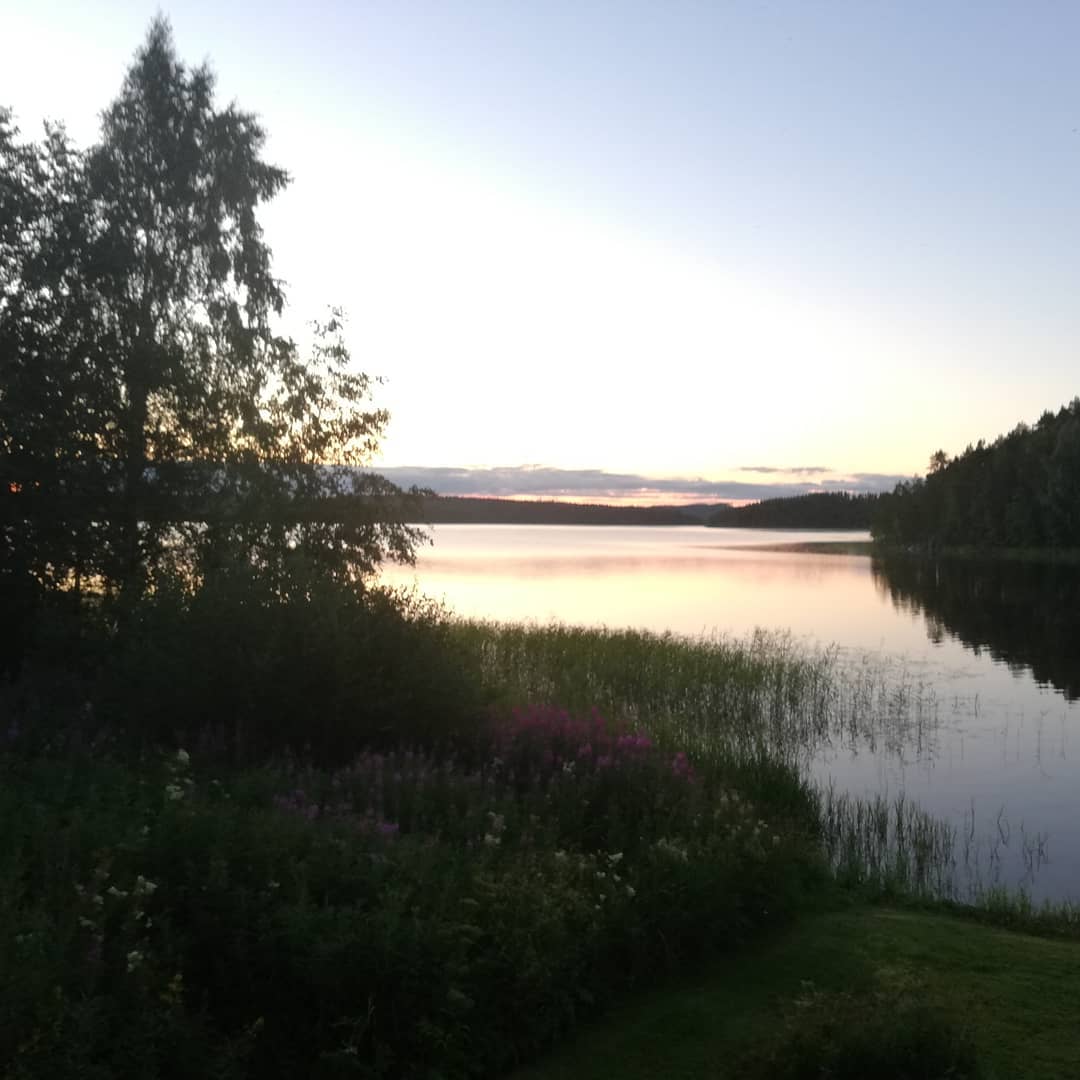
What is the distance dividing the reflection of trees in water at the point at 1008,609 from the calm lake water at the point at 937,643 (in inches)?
Result: 4.4

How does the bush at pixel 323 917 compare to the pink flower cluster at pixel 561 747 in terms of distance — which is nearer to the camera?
the bush at pixel 323 917

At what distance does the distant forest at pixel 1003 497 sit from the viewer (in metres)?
106

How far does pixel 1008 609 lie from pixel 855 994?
51590mm

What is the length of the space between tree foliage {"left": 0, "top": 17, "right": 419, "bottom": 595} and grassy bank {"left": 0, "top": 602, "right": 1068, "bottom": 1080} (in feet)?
7.76

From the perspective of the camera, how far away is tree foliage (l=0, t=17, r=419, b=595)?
49.9 ft

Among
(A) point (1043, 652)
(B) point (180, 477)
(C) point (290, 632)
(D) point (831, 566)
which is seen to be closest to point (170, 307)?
(B) point (180, 477)

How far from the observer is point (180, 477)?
18.0 metres

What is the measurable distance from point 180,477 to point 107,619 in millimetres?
4593

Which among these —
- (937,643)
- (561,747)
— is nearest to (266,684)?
(561,747)

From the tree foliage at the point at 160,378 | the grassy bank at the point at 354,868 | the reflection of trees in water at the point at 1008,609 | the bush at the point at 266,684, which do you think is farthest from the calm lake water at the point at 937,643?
the tree foliage at the point at 160,378

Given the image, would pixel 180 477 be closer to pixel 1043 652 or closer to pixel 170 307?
pixel 170 307

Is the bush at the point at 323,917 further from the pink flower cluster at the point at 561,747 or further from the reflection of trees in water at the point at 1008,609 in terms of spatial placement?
the reflection of trees in water at the point at 1008,609

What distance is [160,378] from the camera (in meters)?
17.4

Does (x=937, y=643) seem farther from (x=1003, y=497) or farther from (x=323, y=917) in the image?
(x=1003, y=497)
